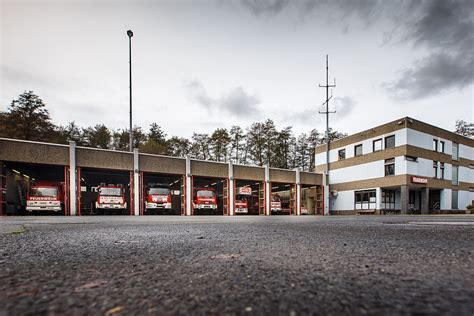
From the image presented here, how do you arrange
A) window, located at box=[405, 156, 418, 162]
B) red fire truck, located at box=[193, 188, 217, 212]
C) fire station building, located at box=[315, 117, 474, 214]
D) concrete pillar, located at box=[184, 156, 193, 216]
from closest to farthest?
concrete pillar, located at box=[184, 156, 193, 216] < red fire truck, located at box=[193, 188, 217, 212] < window, located at box=[405, 156, 418, 162] < fire station building, located at box=[315, 117, 474, 214]

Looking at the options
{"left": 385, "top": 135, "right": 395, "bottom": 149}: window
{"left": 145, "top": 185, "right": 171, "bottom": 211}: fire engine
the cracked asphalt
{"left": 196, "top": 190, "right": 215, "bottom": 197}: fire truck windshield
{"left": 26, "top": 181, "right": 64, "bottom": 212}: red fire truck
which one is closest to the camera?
the cracked asphalt

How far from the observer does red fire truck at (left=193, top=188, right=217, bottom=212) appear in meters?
23.8

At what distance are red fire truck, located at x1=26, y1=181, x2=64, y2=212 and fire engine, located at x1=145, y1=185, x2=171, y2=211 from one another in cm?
597

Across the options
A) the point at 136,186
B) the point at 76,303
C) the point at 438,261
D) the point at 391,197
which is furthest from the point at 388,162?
the point at 76,303

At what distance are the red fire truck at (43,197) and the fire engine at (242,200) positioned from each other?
14.9 meters

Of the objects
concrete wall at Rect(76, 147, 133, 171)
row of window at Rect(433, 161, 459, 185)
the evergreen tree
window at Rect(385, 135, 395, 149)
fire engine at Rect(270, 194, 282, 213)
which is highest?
the evergreen tree

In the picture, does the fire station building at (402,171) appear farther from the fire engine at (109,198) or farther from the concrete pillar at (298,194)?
the fire engine at (109,198)

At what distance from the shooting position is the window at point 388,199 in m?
29.7

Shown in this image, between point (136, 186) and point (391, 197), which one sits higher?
point (136, 186)

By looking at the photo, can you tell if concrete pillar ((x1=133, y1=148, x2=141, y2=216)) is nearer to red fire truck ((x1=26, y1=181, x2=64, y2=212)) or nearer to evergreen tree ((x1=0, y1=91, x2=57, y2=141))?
red fire truck ((x1=26, y1=181, x2=64, y2=212))

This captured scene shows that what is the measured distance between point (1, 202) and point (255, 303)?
880 inches

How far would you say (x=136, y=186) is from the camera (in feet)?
73.2

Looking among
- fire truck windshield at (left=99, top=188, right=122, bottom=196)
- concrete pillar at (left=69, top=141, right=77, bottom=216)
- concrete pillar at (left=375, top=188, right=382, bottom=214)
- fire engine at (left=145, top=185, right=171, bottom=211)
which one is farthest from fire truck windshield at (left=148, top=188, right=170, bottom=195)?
concrete pillar at (left=375, top=188, right=382, bottom=214)

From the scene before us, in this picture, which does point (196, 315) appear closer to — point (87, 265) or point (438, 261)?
point (87, 265)
